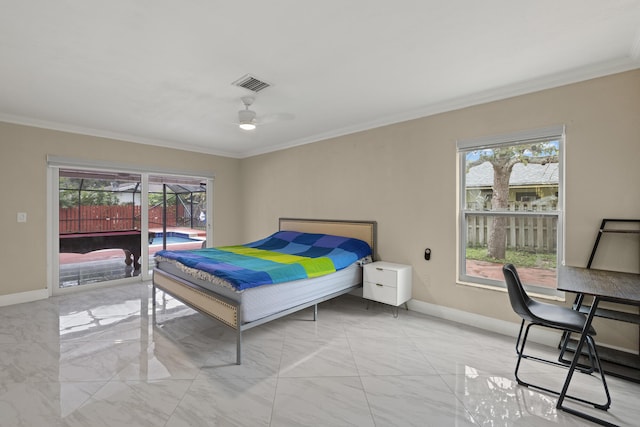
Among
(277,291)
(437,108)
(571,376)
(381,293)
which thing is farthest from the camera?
(381,293)

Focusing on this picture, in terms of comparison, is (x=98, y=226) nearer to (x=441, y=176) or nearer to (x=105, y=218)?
(x=105, y=218)

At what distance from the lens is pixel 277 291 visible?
2699mm

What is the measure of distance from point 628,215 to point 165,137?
5.73 metres

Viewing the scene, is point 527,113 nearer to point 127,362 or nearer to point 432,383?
point 432,383

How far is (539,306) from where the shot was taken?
2.31m

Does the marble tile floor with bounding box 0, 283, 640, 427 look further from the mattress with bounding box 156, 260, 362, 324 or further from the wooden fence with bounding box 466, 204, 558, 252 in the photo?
the wooden fence with bounding box 466, 204, 558, 252

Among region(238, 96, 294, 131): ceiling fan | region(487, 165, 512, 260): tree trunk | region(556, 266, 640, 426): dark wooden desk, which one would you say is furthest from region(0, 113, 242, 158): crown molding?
region(556, 266, 640, 426): dark wooden desk

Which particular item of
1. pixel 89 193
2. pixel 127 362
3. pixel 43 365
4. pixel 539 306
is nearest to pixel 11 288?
pixel 89 193

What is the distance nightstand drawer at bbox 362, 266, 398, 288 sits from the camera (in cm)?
336

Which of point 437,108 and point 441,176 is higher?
point 437,108

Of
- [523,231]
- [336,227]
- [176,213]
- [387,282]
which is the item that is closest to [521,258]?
[523,231]

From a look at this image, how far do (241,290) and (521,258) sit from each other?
9.16 feet

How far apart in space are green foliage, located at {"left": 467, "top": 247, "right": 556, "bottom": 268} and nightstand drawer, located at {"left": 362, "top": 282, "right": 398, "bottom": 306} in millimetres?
943

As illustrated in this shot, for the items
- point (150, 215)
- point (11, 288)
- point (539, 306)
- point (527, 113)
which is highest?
point (527, 113)
